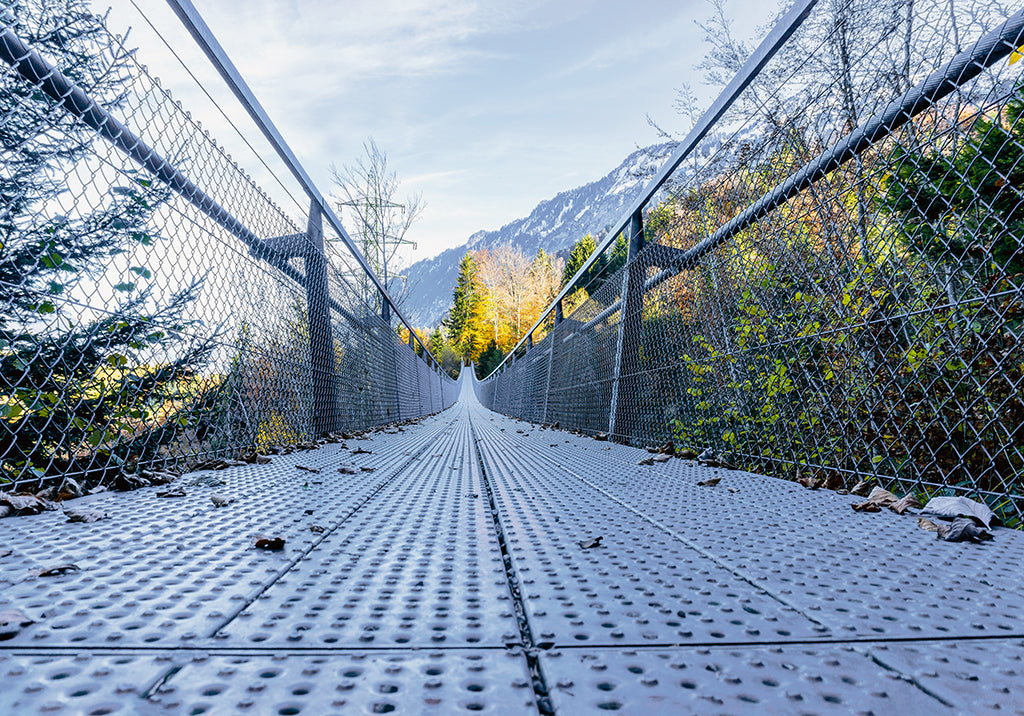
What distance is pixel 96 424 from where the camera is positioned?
80.9 inches

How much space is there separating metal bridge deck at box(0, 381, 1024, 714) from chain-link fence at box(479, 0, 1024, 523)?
59 cm

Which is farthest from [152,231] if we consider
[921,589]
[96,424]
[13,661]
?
[921,589]

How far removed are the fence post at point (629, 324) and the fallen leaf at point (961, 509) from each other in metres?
2.69

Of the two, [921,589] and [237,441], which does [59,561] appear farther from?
[237,441]

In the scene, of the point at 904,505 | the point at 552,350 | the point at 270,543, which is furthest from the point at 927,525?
the point at 552,350

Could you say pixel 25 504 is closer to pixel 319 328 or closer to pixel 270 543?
pixel 270 543

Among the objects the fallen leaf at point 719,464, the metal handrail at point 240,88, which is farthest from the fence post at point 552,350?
the fallen leaf at point 719,464

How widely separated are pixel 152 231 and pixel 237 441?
1.25m

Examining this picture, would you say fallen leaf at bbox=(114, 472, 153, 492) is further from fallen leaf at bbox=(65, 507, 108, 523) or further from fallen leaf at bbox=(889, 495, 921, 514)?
fallen leaf at bbox=(889, 495, 921, 514)

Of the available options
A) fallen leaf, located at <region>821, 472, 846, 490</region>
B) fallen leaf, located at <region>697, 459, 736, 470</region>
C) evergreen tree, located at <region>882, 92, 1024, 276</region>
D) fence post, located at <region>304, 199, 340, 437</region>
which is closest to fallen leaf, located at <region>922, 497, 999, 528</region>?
fallen leaf, located at <region>821, 472, 846, 490</region>

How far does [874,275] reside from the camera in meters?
2.03

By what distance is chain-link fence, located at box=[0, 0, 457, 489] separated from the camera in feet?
5.83

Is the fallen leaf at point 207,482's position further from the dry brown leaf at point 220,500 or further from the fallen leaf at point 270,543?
the fallen leaf at point 270,543

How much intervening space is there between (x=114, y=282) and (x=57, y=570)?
1466mm
